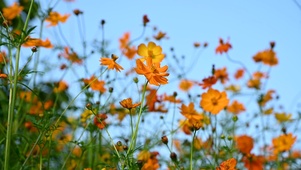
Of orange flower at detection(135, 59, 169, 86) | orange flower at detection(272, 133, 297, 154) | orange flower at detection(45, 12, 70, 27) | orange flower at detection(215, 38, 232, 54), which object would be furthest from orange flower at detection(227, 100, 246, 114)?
orange flower at detection(135, 59, 169, 86)

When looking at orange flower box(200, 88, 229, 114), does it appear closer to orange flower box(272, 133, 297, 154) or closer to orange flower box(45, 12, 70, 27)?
orange flower box(272, 133, 297, 154)

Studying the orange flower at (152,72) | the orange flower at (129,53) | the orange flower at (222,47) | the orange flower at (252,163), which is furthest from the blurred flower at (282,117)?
the orange flower at (152,72)

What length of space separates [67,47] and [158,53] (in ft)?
4.33

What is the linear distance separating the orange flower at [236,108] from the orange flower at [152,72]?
1.99 meters

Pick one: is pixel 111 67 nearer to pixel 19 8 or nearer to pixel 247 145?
pixel 247 145

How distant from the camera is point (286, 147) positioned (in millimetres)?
2178

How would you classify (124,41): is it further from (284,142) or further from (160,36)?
(284,142)

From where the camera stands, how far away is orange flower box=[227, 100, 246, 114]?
10.6 ft

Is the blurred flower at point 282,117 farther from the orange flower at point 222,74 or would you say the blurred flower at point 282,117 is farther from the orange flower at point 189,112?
the orange flower at point 189,112

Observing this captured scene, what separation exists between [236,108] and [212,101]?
4.53 ft

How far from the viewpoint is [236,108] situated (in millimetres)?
3221

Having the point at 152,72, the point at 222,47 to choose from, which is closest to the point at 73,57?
the point at 222,47

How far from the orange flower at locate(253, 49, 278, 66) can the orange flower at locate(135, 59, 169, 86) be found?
5.70ft

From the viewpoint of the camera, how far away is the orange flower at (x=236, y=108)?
10.6 ft
